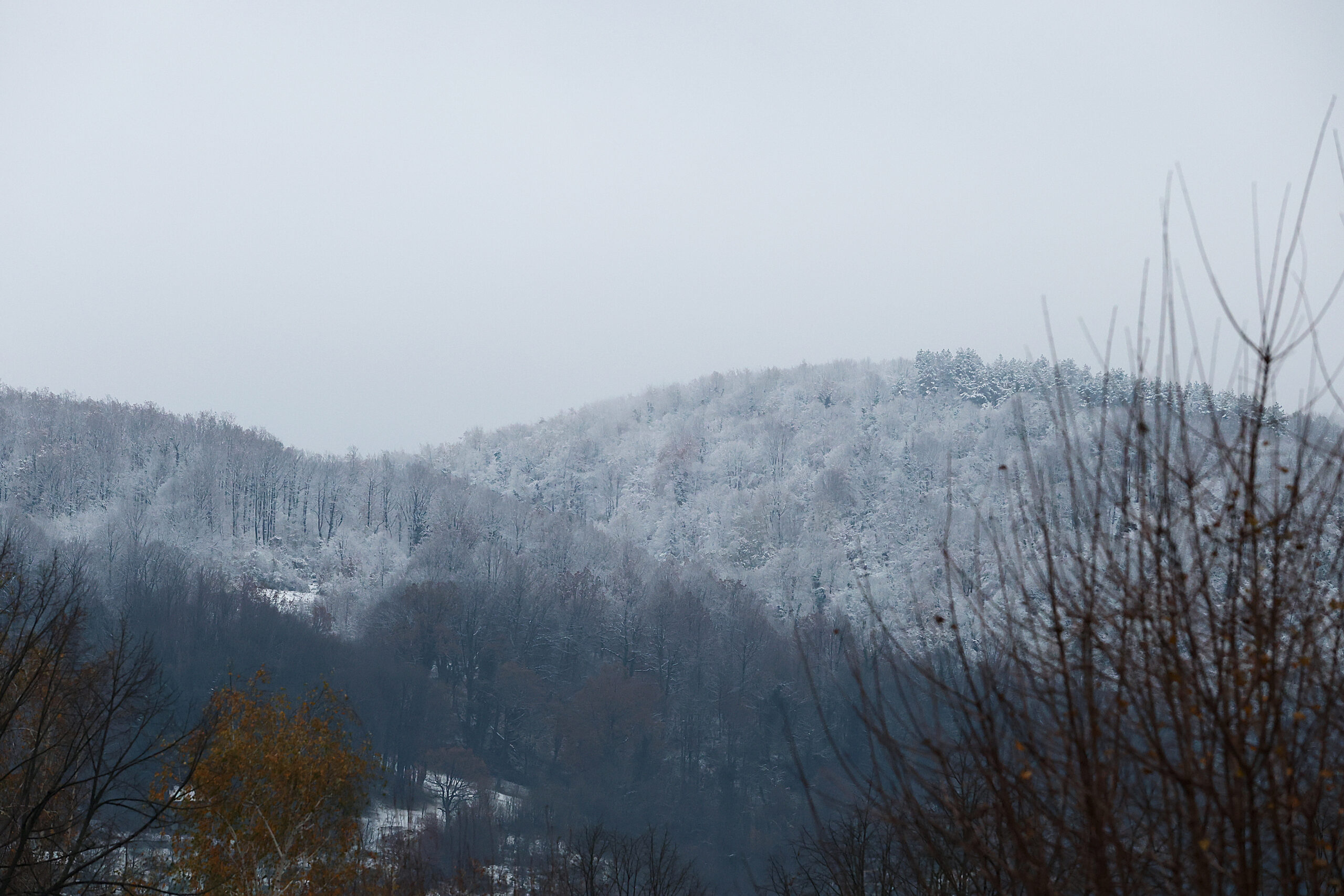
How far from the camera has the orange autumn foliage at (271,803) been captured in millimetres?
16531

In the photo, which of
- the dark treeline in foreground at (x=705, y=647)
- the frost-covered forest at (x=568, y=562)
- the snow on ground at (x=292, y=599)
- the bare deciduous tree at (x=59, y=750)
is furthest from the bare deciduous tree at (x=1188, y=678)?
the snow on ground at (x=292, y=599)

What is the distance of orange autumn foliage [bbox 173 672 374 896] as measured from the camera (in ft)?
54.2

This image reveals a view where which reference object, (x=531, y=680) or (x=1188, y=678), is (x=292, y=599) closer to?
(x=531, y=680)

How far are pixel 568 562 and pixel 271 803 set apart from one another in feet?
259

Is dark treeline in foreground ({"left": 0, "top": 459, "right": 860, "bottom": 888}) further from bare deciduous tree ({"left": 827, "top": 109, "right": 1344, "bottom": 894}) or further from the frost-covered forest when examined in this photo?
bare deciduous tree ({"left": 827, "top": 109, "right": 1344, "bottom": 894})

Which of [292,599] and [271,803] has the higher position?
[292,599]

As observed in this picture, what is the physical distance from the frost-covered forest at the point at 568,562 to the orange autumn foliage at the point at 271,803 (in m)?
12.4

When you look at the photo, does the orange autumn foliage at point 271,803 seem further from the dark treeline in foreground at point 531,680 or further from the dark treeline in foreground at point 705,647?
the dark treeline in foreground at point 531,680

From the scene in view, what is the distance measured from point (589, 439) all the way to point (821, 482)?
41.6 m

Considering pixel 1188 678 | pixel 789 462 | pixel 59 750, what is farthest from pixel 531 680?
pixel 789 462

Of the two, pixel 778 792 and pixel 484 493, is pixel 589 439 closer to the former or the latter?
pixel 484 493

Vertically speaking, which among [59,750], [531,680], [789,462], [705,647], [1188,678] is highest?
[789,462]

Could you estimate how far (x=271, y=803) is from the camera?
1831 cm

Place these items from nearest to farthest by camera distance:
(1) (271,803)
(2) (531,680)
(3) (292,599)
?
(1) (271,803)
(2) (531,680)
(3) (292,599)
